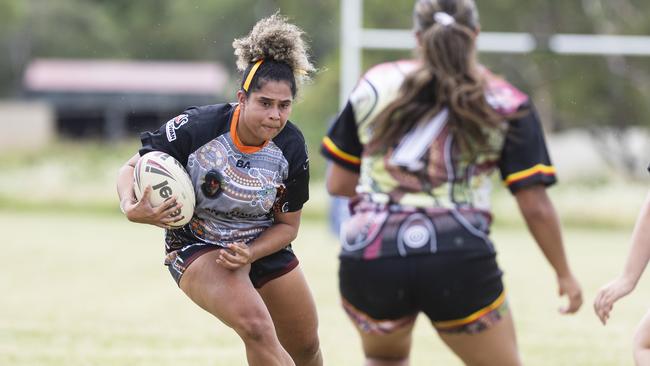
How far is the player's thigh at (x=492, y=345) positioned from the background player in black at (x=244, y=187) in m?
0.94

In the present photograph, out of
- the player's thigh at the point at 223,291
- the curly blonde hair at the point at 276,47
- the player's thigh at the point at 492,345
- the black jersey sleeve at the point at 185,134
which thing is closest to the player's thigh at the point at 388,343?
the player's thigh at the point at 492,345

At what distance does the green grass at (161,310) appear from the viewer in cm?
835

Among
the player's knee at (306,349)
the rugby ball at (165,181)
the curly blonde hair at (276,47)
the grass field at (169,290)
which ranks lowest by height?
the grass field at (169,290)

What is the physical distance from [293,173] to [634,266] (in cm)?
155

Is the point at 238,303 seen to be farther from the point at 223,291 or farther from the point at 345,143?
the point at 345,143

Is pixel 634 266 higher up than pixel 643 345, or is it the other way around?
pixel 634 266

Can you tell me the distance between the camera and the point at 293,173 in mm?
5184

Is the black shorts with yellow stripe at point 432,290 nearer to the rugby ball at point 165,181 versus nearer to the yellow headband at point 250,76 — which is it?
the rugby ball at point 165,181

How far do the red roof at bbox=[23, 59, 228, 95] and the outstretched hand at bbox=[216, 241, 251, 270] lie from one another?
42113 millimetres

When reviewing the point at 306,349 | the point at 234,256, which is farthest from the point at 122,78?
the point at 234,256

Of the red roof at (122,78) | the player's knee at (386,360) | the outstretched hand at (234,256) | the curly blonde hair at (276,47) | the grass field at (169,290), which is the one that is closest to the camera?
the player's knee at (386,360)

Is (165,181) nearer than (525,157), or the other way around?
(525,157)

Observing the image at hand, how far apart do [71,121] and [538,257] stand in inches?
1400

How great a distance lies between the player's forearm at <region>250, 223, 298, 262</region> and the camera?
201 inches
